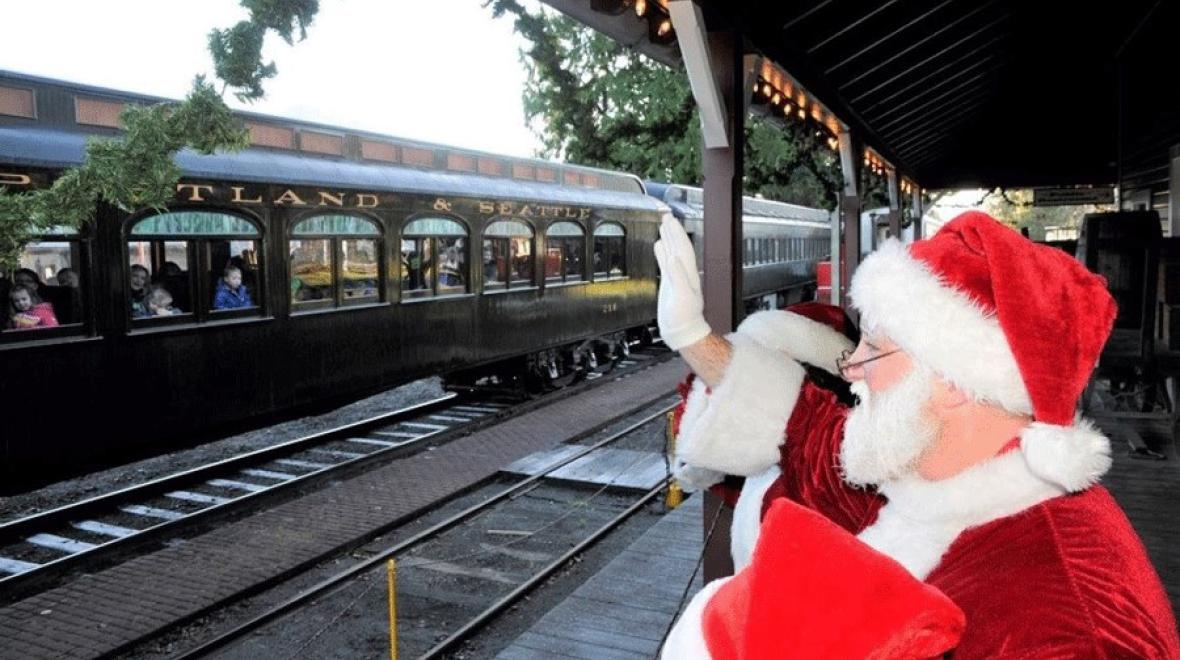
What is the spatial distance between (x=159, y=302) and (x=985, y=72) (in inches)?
324

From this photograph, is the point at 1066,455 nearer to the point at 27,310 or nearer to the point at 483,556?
the point at 483,556

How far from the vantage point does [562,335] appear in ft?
41.9

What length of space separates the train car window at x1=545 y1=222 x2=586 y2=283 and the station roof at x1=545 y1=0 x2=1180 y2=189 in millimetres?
4427

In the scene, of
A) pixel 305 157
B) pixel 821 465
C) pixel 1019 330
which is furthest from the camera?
pixel 305 157

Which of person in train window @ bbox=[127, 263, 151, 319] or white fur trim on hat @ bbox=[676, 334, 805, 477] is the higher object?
person in train window @ bbox=[127, 263, 151, 319]

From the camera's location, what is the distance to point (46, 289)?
6090 mm

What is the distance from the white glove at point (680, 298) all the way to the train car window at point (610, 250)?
11410 millimetres

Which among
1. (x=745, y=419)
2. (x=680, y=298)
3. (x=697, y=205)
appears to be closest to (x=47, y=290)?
(x=680, y=298)

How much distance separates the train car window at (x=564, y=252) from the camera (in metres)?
12.5

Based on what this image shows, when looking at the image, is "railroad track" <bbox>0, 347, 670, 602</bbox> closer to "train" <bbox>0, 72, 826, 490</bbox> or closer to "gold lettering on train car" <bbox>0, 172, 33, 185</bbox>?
"train" <bbox>0, 72, 826, 490</bbox>

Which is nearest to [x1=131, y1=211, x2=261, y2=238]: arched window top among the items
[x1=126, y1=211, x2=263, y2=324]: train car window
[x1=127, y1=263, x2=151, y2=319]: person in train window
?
[x1=126, y1=211, x2=263, y2=324]: train car window

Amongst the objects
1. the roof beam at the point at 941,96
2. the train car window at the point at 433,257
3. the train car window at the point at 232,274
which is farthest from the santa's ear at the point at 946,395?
the roof beam at the point at 941,96

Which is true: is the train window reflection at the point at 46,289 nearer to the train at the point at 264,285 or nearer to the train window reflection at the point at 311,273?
the train at the point at 264,285

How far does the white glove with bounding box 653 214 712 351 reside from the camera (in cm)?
225
